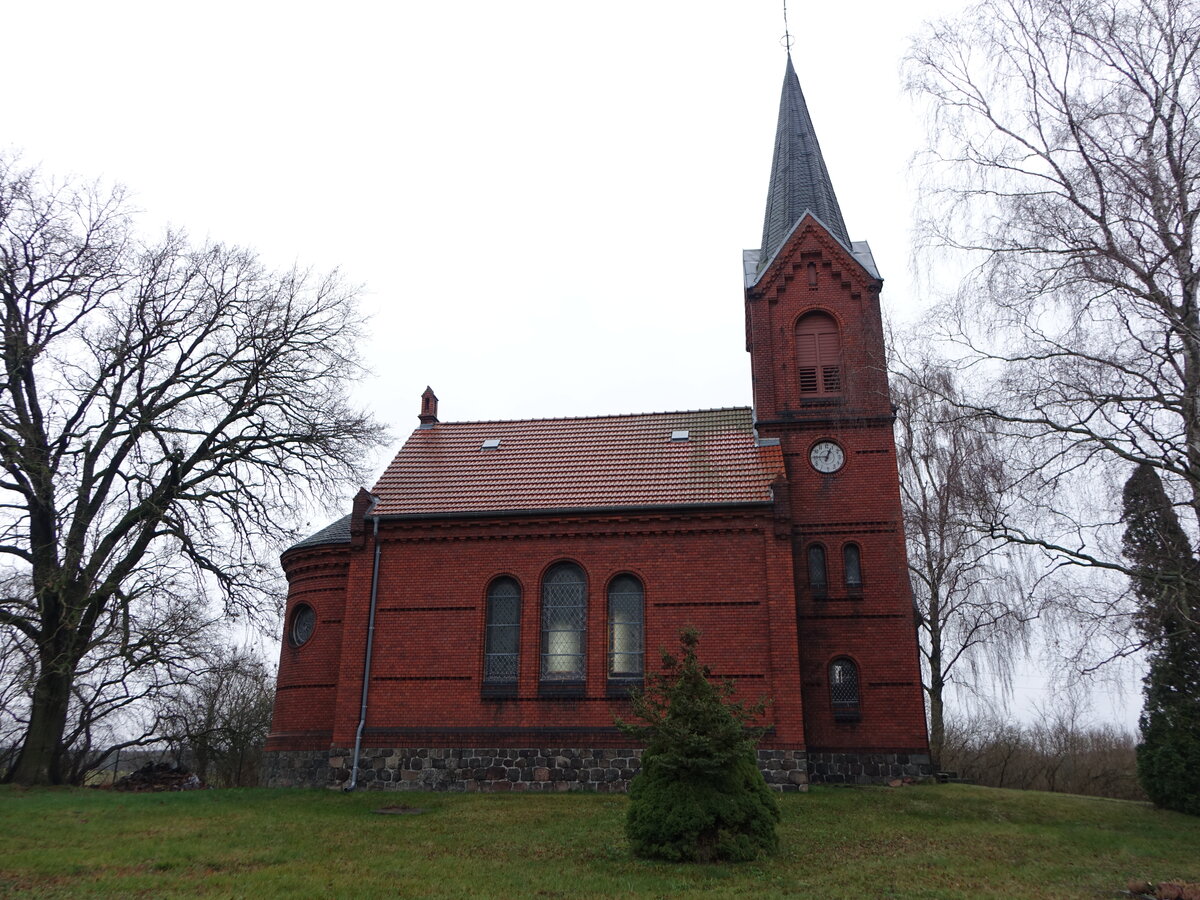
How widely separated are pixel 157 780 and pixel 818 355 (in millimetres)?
20310

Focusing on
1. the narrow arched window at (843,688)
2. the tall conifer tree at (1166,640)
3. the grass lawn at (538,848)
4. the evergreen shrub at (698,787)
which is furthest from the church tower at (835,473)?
the evergreen shrub at (698,787)

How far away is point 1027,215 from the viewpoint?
13.7 meters

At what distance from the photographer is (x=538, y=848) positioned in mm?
12727

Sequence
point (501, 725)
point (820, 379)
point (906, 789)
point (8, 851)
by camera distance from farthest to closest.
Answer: point (820, 379) < point (501, 725) < point (906, 789) < point (8, 851)

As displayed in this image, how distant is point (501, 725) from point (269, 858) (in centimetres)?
859

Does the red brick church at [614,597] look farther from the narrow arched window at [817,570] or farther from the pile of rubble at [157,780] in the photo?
the pile of rubble at [157,780]

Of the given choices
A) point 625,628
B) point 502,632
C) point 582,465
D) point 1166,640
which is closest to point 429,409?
point 582,465

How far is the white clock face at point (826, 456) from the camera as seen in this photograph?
22.2 meters

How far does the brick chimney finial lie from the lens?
2664 cm

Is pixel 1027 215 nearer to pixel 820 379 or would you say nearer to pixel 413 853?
pixel 820 379

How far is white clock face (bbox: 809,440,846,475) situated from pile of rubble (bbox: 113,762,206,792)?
17.3 metres

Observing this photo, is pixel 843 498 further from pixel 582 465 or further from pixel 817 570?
pixel 582 465

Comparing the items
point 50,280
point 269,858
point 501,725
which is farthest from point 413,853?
point 50,280

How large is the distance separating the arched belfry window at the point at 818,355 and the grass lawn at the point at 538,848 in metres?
10.3
